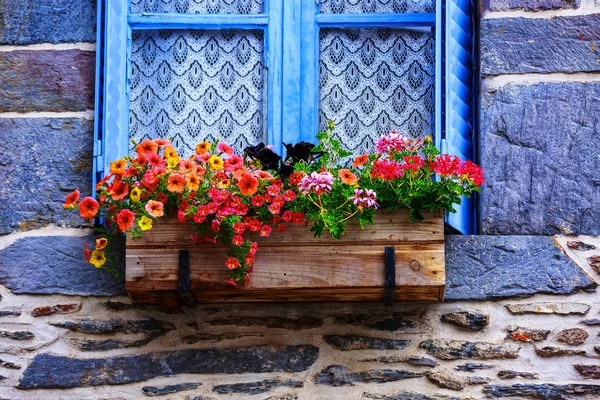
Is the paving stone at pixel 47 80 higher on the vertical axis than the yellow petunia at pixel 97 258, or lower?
higher

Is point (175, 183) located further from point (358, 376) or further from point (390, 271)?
point (358, 376)

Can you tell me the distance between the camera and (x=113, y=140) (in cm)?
355

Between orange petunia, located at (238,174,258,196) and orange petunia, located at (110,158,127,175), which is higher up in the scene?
orange petunia, located at (110,158,127,175)

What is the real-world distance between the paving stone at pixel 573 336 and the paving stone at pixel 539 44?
92cm

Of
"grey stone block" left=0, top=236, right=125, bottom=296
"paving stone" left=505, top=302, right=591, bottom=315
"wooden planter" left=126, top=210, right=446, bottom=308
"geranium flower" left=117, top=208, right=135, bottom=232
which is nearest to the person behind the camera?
"geranium flower" left=117, top=208, right=135, bottom=232

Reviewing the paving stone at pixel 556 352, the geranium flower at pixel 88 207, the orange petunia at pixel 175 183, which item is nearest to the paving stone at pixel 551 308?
the paving stone at pixel 556 352

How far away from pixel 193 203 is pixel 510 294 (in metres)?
1.11

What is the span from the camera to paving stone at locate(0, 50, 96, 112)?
3.69 metres

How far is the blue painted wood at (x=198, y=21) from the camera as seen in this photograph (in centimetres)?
374

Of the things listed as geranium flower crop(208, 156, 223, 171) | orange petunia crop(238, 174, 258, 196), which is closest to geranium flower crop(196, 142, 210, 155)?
geranium flower crop(208, 156, 223, 171)

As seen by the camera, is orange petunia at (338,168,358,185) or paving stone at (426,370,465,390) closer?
orange petunia at (338,168,358,185)

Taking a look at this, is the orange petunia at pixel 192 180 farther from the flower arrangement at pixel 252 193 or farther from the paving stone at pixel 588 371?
the paving stone at pixel 588 371

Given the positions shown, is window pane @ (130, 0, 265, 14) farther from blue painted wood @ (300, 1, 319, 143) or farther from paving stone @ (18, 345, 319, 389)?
paving stone @ (18, 345, 319, 389)

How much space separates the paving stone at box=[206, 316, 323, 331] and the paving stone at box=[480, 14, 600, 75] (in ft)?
3.54
